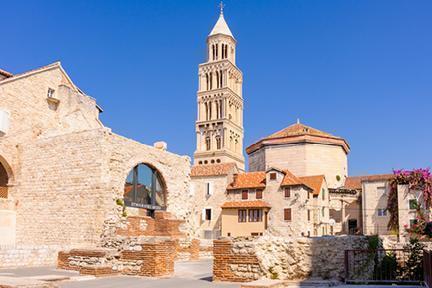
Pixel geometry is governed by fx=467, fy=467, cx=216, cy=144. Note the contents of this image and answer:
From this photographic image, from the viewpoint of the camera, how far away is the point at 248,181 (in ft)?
148

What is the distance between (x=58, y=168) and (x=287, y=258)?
13854mm

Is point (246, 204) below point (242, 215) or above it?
above

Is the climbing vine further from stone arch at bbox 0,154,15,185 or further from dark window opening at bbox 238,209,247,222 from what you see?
stone arch at bbox 0,154,15,185

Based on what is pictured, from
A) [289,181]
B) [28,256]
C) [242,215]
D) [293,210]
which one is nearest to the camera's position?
[28,256]

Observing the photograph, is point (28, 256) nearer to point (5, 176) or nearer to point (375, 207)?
point (5, 176)

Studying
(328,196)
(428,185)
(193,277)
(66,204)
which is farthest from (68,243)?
(328,196)

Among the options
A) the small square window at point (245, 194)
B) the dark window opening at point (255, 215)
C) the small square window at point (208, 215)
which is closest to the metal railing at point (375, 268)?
the dark window opening at point (255, 215)

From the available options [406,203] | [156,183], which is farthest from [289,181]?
[156,183]

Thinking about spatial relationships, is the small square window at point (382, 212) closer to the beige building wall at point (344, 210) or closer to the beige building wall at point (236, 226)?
the beige building wall at point (344, 210)

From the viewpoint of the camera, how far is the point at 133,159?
2258 centimetres

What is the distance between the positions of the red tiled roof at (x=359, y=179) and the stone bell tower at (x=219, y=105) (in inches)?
1191

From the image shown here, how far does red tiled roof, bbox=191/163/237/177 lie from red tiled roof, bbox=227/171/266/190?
1.26 metres

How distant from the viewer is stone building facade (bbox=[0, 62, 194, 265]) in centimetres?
2095

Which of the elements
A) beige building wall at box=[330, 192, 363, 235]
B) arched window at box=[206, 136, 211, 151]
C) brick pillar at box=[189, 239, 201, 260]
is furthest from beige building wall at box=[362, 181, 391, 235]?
arched window at box=[206, 136, 211, 151]
